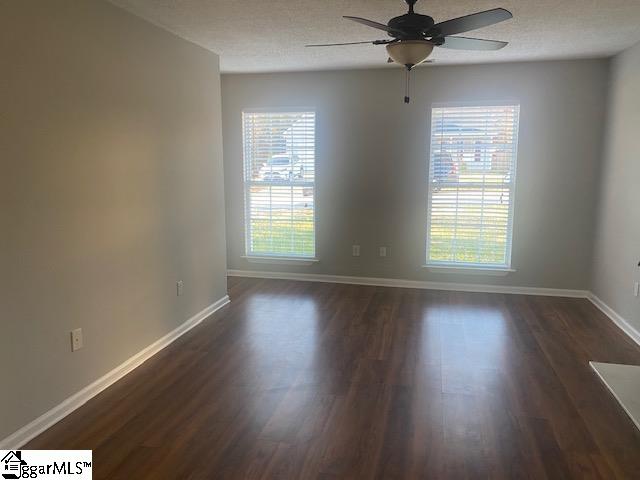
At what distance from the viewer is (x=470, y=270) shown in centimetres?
543

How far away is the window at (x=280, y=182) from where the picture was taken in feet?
18.7

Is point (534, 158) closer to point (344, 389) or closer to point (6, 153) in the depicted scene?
point (344, 389)

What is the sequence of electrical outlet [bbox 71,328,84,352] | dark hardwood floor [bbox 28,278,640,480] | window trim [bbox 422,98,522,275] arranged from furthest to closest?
window trim [bbox 422,98,522,275] → electrical outlet [bbox 71,328,84,352] → dark hardwood floor [bbox 28,278,640,480]

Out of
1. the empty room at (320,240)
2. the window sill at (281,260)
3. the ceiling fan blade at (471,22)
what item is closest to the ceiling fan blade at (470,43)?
the empty room at (320,240)

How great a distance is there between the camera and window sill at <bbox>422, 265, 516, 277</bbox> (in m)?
5.35

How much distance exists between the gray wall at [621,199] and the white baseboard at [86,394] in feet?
12.5

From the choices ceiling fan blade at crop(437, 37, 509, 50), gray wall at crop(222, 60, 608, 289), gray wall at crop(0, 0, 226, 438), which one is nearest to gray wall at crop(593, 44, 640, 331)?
gray wall at crop(222, 60, 608, 289)

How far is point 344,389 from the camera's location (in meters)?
3.04

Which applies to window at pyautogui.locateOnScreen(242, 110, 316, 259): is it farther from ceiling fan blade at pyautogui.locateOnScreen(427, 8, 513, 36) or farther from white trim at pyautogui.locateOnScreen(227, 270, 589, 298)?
ceiling fan blade at pyautogui.locateOnScreen(427, 8, 513, 36)

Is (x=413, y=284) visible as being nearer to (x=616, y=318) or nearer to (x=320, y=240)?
(x=320, y=240)

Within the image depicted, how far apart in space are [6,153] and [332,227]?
3855mm

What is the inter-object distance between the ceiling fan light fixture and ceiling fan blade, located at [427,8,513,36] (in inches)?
3.4

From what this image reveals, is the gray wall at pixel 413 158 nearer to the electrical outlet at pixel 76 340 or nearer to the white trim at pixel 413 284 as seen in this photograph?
the white trim at pixel 413 284

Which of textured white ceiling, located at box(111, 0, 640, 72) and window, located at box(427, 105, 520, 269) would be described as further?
window, located at box(427, 105, 520, 269)
